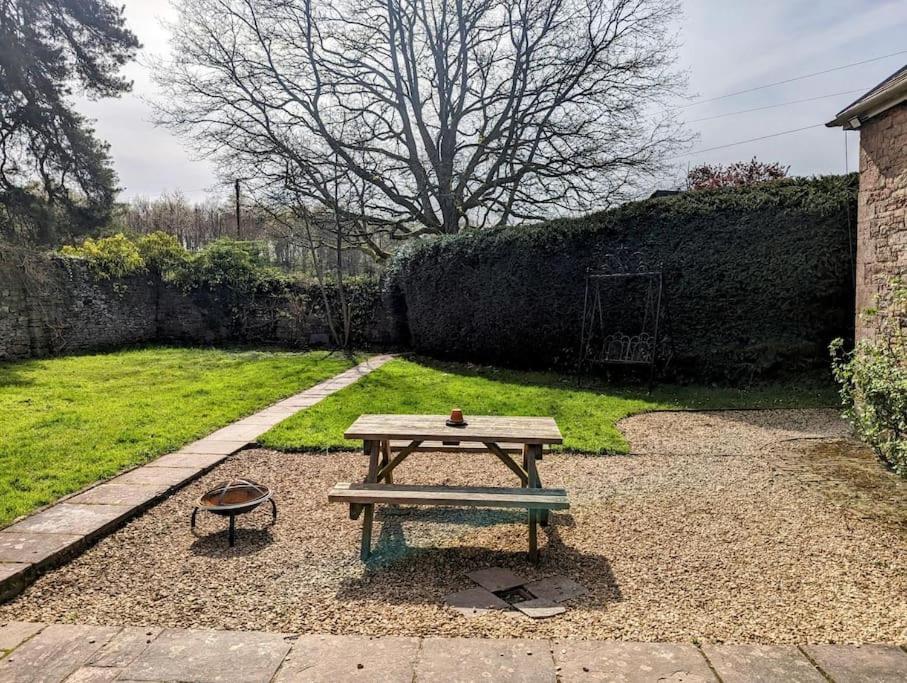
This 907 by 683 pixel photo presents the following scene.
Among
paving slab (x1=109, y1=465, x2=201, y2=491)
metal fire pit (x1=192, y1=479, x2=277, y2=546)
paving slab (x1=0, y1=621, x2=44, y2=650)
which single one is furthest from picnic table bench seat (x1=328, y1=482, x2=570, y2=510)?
paving slab (x1=109, y1=465, x2=201, y2=491)

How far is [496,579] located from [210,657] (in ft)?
4.71

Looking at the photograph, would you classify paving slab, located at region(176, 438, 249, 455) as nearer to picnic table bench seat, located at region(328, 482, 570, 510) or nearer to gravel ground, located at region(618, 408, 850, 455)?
picnic table bench seat, located at region(328, 482, 570, 510)

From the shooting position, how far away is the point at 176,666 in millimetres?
2113

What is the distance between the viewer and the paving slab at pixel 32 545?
3.02 meters

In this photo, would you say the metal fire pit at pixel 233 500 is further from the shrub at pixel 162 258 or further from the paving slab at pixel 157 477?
A: the shrub at pixel 162 258

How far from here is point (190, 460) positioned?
16.8 feet

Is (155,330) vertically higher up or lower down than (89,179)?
lower down

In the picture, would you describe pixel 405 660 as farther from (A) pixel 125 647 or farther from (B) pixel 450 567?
(A) pixel 125 647

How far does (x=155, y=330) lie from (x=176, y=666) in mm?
14970

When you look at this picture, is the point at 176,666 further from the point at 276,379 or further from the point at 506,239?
the point at 506,239

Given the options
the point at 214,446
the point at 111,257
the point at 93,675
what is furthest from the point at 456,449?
the point at 111,257

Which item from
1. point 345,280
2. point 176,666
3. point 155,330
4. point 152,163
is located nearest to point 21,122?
point 152,163

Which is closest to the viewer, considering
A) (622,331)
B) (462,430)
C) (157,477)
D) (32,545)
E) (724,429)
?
(32,545)

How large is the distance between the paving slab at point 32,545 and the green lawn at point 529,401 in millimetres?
2469
